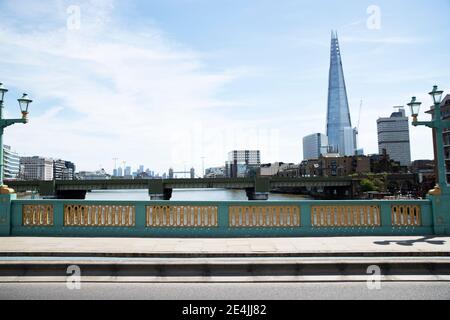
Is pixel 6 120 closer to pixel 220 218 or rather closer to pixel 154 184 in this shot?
pixel 220 218

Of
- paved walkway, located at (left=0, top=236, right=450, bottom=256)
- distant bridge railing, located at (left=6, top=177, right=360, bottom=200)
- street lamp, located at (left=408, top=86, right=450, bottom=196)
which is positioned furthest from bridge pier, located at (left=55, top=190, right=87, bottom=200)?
street lamp, located at (left=408, top=86, right=450, bottom=196)

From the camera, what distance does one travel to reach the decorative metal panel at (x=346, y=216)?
398 inches

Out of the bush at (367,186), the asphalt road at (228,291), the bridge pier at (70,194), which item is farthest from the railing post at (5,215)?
the bush at (367,186)

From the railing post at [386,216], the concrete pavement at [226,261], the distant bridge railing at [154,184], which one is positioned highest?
the distant bridge railing at [154,184]

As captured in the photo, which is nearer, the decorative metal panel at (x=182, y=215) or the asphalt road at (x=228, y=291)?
the asphalt road at (x=228, y=291)

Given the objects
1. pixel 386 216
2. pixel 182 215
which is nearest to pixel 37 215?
pixel 182 215

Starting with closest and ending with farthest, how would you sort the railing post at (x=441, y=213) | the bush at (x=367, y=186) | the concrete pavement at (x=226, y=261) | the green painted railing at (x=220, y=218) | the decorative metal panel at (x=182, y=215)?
1. the concrete pavement at (x=226, y=261)
2. the railing post at (x=441, y=213)
3. the green painted railing at (x=220, y=218)
4. the decorative metal panel at (x=182, y=215)
5. the bush at (x=367, y=186)

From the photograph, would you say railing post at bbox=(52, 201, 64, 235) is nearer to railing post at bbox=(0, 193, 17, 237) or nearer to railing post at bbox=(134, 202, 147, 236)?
railing post at bbox=(0, 193, 17, 237)

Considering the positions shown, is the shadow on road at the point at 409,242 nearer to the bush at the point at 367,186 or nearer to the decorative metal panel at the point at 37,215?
the decorative metal panel at the point at 37,215

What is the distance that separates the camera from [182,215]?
33.3ft

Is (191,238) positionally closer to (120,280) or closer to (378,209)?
(120,280)

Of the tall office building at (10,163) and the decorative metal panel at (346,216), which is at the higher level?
the tall office building at (10,163)

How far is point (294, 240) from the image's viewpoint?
9.24 m

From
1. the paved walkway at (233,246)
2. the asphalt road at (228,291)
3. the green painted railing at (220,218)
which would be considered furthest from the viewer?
the green painted railing at (220,218)
